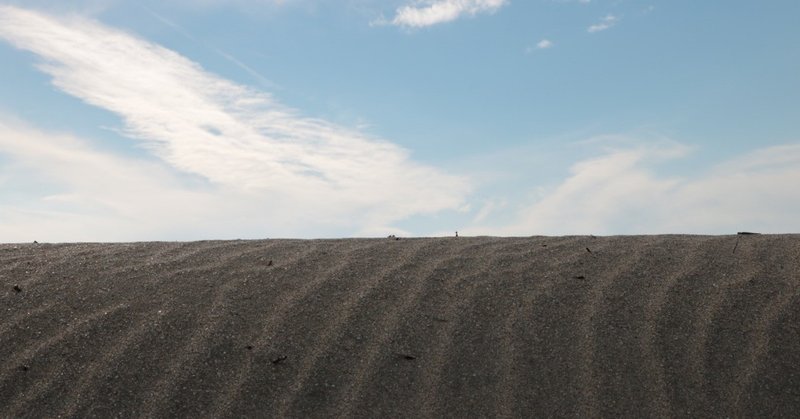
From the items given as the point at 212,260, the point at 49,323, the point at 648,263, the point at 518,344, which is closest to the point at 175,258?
the point at 212,260

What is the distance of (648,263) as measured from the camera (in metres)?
5.34

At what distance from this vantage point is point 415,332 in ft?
14.7

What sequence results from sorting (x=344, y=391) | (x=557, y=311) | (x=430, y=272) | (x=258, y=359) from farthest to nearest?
(x=430, y=272), (x=557, y=311), (x=258, y=359), (x=344, y=391)

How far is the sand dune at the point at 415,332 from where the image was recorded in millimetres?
4023

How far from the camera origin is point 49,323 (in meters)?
4.82

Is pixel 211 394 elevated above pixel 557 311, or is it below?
below

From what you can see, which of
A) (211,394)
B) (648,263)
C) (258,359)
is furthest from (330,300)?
(648,263)

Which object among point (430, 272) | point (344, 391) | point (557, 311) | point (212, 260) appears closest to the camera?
point (344, 391)

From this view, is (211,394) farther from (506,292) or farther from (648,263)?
(648,263)

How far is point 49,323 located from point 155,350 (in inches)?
33.6

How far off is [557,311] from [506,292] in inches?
14.6

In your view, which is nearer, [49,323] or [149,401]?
[149,401]

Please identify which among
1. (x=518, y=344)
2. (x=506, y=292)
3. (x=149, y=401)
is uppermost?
(x=506, y=292)

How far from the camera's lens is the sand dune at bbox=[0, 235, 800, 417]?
4.02 m
